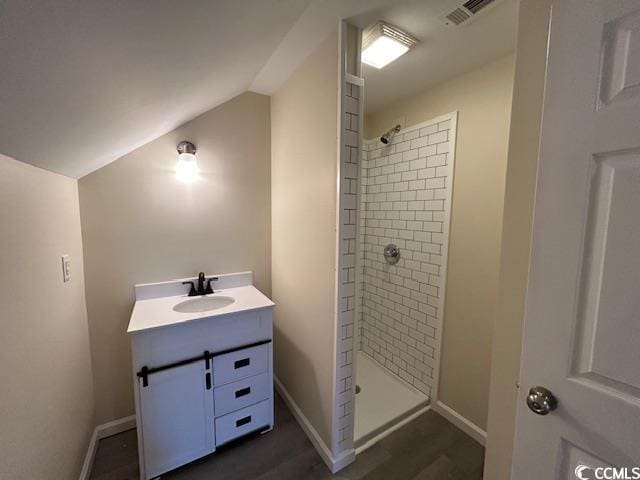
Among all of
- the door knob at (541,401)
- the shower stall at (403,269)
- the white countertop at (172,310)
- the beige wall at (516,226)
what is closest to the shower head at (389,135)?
the shower stall at (403,269)

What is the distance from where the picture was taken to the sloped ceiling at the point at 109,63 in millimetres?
497

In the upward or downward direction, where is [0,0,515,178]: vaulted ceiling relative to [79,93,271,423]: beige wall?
upward

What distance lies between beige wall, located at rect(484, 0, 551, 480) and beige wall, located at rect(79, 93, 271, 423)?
1618 mm

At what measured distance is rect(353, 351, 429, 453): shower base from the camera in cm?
169

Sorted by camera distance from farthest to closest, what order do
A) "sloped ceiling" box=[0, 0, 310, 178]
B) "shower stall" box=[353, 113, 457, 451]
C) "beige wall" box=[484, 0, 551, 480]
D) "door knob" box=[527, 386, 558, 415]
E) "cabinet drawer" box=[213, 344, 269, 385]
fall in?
"shower stall" box=[353, 113, 457, 451], "cabinet drawer" box=[213, 344, 269, 385], "beige wall" box=[484, 0, 551, 480], "door knob" box=[527, 386, 558, 415], "sloped ceiling" box=[0, 0, 310, 178]

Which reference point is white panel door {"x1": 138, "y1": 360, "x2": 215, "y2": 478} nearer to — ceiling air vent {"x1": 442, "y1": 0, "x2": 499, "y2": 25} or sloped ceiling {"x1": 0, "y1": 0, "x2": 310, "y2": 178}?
sloped ceiling {"x1": 0, "y1": 0, "x2": 310, "y2": 178}

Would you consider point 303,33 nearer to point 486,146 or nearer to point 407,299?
point 486,146

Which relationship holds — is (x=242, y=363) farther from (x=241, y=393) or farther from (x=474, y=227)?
(x=474, y=227)

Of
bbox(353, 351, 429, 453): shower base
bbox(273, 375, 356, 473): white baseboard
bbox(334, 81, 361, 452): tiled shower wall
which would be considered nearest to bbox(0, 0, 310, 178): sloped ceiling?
bbox(334, 81, 361, 452): tiled shower wall

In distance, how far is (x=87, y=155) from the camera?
1233mm

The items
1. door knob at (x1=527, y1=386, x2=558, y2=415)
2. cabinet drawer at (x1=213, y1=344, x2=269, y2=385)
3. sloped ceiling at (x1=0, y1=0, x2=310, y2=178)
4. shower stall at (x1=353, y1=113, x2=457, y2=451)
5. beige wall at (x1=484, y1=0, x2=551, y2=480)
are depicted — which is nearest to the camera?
sloped ceiling at (x1=0, y1=0, x2=310, y2=178)

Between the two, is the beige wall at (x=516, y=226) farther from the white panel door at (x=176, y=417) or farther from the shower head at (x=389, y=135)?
the white panel door at (x=176, y=417)

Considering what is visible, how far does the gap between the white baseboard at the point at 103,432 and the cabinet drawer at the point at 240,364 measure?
2.66ft

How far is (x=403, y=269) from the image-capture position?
217 cm
